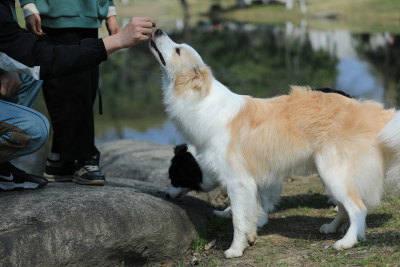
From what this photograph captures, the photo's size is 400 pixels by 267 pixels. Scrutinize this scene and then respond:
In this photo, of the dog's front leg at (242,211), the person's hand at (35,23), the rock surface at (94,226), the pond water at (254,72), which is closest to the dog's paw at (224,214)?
the rock surface at (94,226)

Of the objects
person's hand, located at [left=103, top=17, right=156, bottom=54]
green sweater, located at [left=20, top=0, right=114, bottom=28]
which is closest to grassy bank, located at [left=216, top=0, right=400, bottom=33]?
green sweater, located at [left=20, top=0, right=114, bottom=28]

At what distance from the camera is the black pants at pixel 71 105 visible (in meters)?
4.59

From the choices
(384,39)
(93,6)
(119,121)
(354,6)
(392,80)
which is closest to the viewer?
(93,6)

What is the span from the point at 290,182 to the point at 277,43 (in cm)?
1747

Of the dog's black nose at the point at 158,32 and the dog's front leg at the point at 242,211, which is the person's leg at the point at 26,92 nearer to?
the dog's black nose at the point at 158,32

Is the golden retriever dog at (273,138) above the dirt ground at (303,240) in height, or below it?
above

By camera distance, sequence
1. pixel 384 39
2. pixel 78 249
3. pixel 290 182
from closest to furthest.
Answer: pixel 78 249 → pixel 290 182 → pixel 384 39

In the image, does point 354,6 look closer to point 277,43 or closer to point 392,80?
point 277,43

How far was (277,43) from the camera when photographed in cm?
2330

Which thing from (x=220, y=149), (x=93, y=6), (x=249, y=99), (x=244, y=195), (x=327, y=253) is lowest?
(x=327, y=253)

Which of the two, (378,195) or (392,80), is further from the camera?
(392,80)

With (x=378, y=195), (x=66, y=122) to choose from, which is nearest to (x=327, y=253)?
(x=378, y=195)

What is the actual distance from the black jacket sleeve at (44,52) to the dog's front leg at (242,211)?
59.3 inches

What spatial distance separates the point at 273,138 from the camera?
4.11 metres
